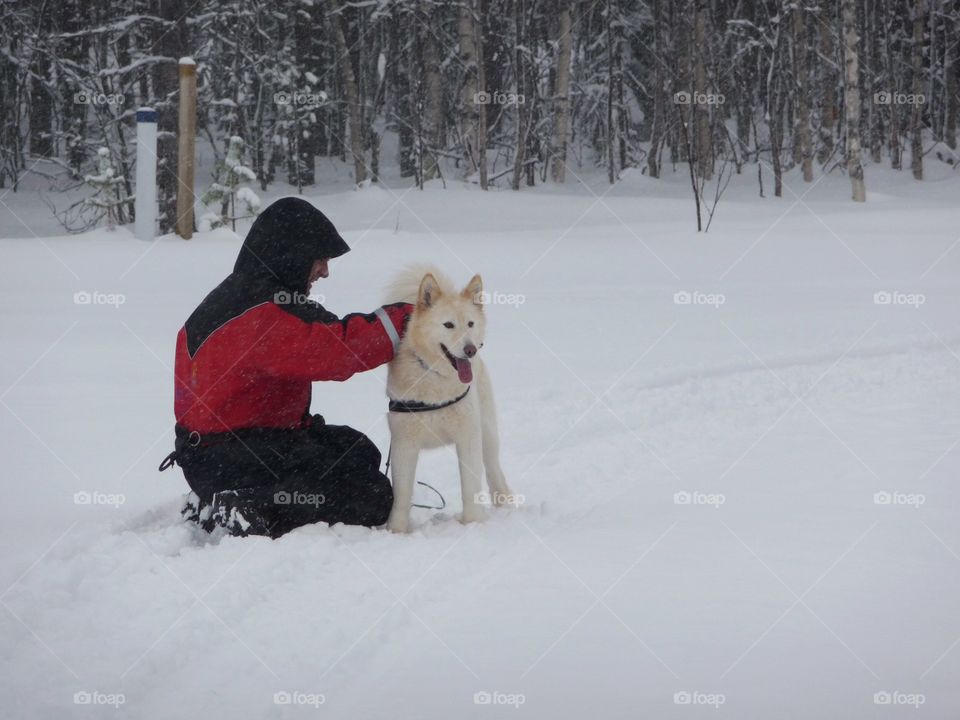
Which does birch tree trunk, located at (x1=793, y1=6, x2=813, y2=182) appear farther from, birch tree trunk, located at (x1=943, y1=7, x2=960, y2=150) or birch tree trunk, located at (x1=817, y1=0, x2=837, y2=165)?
birch tree trunk, located at (x1=943, y1=7, x2=960, y2=150)

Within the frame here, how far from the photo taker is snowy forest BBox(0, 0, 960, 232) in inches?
642

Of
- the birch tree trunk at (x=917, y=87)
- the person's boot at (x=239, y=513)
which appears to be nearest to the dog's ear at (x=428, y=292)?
the person's boot at (x=239, y=513)

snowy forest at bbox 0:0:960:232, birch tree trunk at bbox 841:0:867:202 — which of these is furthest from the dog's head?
birch tree trunk at bbox 841:0:867:202

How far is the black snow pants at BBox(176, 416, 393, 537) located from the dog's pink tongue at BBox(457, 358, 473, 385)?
0.60 meters

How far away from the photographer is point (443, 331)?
11.7 ft

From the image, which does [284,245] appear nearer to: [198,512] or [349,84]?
[198,512]

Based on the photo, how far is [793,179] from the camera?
58.1ft

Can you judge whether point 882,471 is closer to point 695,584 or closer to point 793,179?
point 695,584

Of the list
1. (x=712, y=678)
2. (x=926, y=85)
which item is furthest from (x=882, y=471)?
(x=926, y=85)

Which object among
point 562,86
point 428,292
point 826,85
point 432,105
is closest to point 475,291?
point 428,292

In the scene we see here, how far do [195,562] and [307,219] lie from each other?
4.21 feet

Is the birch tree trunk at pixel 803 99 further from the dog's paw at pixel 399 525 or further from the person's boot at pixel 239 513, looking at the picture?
the person's boot at pixel 239 513

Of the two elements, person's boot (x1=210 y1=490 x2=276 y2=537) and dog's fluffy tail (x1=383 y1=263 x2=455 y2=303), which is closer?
person's boot (x1=210 y1=490 x2=276 y2=537)

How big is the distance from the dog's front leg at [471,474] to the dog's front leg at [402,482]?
0.18 meters
